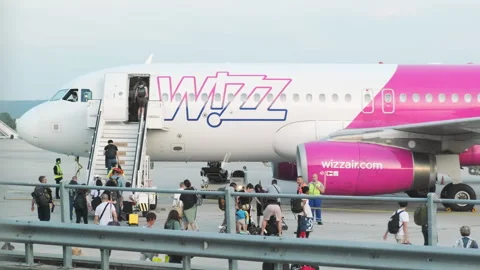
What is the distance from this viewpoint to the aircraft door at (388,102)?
81.7 feet

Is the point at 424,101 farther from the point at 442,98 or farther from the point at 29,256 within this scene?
the point at 29,256

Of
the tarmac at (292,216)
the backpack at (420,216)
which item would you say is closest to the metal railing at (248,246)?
the tarmac at (292,216)

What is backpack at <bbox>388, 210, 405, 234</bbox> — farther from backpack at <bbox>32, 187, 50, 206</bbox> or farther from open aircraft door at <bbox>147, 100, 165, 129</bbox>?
open aircraft door at <bbox>147, 100, 165, 129</bbox>

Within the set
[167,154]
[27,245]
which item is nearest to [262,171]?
[167,154]

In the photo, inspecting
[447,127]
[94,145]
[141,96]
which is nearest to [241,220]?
[447,127]

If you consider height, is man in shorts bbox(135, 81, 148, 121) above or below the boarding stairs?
Result: above

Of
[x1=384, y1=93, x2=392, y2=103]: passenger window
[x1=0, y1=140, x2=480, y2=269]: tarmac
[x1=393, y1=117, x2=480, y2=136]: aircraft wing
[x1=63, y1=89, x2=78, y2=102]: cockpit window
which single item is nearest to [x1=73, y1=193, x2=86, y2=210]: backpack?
[x1=0, y1=140, x2=480, y2=269]: tarmac

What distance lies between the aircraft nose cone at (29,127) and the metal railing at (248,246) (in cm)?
1361

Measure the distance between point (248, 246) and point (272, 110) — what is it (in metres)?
14.1

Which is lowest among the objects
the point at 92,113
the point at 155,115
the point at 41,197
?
the point at 41,197

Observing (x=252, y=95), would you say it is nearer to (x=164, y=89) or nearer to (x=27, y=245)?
(x=164, y=89)

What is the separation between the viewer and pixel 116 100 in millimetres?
24562

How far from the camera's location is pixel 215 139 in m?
24.6

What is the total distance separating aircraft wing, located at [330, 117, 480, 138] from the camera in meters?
22.4
